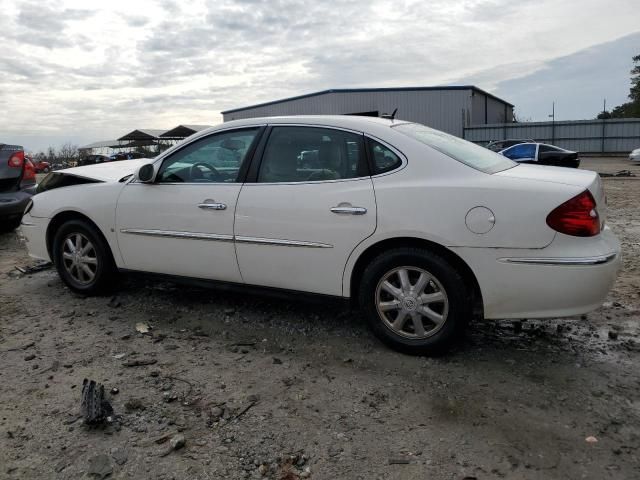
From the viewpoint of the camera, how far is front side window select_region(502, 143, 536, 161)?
19.1 meters

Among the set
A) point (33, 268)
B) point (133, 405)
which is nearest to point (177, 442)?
point (133, 405)

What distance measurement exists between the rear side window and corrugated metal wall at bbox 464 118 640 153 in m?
32.9

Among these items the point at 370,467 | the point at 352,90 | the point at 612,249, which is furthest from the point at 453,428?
the point at 352,90

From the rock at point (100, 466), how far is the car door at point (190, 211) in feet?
5.61

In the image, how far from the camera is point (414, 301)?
3.36m

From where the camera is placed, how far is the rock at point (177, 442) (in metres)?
2.56

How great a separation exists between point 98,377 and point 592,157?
36.3m

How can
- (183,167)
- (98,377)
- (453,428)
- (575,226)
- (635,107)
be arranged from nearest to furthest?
1. (453,428)
2. (575,226)
3. (98,377)
4. (183,167)
5. (635,107)

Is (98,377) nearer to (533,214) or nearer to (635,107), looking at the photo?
(533,214)

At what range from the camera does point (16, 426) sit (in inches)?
110

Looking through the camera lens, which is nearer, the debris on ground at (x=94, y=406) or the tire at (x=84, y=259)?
the debris on ground at (x=94, y=406)

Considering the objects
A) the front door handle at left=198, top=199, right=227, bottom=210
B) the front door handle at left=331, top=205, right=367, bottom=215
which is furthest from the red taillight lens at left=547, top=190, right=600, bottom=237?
the front door handle at left=198, top=199, right=227, bottom=210

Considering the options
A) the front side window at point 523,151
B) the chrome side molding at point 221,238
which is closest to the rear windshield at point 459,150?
the chrome side molding at point 221,238

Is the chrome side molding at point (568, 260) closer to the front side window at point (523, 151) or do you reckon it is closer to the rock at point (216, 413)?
the rock at point (216, 413)
